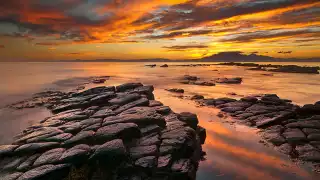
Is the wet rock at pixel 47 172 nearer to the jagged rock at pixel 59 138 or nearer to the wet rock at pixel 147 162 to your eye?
the jagged rock at pixel 59 138

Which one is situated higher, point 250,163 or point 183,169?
point 183,169

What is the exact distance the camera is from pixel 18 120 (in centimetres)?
2403

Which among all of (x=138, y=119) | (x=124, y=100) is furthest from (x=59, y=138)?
(x=124, y=100)

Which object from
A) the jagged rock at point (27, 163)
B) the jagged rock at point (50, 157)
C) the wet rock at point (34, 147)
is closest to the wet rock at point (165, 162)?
the jagged rock at point (50, 157)

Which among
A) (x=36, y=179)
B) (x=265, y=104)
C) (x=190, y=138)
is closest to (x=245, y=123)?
(x=265, y=104)

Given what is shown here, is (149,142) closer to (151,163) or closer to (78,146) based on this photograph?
(151,163)

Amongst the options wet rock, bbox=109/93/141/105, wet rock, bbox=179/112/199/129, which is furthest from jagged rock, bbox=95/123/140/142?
wet rock, bbox=109/93/141/105

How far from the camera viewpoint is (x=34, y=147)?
13461 millimetres

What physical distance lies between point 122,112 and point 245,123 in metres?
11.2

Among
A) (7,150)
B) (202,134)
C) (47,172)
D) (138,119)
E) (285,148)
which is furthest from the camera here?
(202,134)

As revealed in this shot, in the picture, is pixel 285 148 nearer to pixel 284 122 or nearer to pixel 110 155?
pixel 284 122

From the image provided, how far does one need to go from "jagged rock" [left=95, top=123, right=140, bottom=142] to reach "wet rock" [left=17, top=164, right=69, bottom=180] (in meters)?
2.92

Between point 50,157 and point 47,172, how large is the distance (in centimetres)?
141

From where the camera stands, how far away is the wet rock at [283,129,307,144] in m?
17.0
